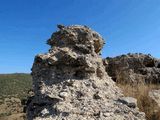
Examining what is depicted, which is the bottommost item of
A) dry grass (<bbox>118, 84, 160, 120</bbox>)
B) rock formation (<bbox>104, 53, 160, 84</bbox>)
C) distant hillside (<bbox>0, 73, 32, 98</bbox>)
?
dry grass (<bbox>118, 84, 160, 120</bbox>)

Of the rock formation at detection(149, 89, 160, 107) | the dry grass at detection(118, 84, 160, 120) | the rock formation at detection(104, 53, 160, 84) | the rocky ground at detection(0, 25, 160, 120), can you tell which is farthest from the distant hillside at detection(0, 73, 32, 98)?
the rocky ground at detection(0, 25, 160, 120)

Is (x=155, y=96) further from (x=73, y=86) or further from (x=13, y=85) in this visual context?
(x=13, y=85)

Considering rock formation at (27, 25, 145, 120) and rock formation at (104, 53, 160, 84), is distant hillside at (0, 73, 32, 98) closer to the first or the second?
rock formation at (104, 53, 160, 84)

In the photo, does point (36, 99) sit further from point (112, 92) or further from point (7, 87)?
point (7, 87)

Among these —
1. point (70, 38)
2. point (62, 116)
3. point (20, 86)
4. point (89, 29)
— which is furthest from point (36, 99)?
point (20, 86)

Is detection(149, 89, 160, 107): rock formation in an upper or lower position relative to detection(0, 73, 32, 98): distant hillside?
lower

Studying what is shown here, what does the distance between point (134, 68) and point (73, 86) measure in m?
6.92

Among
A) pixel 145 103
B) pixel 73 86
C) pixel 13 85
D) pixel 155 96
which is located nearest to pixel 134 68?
pixel 155 96

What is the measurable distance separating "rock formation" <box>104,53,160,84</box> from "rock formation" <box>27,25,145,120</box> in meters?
3.84

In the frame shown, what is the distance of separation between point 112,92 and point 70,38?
2.23 meters

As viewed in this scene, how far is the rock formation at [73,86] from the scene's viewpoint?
5668mm

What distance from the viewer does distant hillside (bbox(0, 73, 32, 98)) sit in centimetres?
8991

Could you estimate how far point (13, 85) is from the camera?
316 ft

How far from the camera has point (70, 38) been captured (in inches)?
328
